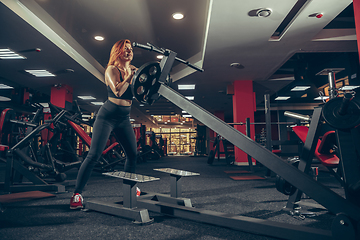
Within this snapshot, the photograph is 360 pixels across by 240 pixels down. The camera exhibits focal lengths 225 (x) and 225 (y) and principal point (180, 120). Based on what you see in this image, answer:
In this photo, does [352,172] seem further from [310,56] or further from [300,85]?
[300,85]

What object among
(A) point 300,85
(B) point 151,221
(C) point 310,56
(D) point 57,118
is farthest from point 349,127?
(A) point 300,85

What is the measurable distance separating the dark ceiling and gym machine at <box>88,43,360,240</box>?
2.38 meters

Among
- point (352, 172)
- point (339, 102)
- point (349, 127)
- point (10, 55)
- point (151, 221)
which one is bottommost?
point (151, 221)

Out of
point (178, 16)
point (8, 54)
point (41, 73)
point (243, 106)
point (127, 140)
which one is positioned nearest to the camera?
point (127, 140)

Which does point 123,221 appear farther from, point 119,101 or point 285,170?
point 285,170

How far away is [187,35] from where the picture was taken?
5086 millimetres

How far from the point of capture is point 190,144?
701 inches

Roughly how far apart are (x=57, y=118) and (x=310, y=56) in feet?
20.5

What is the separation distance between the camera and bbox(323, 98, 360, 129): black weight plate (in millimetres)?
1020

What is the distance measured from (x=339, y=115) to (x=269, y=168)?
1.38ft

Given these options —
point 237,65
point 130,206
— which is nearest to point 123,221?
point 130,206

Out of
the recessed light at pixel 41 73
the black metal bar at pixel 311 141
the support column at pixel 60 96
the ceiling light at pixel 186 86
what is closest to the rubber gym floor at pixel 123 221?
the black metal bar at pixel 311 141

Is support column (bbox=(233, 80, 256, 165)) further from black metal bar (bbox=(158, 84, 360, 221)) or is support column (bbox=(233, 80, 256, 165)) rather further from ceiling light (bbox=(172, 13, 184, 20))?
black metal bar (bbox=(158, 84, 360, 221))

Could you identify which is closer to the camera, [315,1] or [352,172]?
[352,172]
